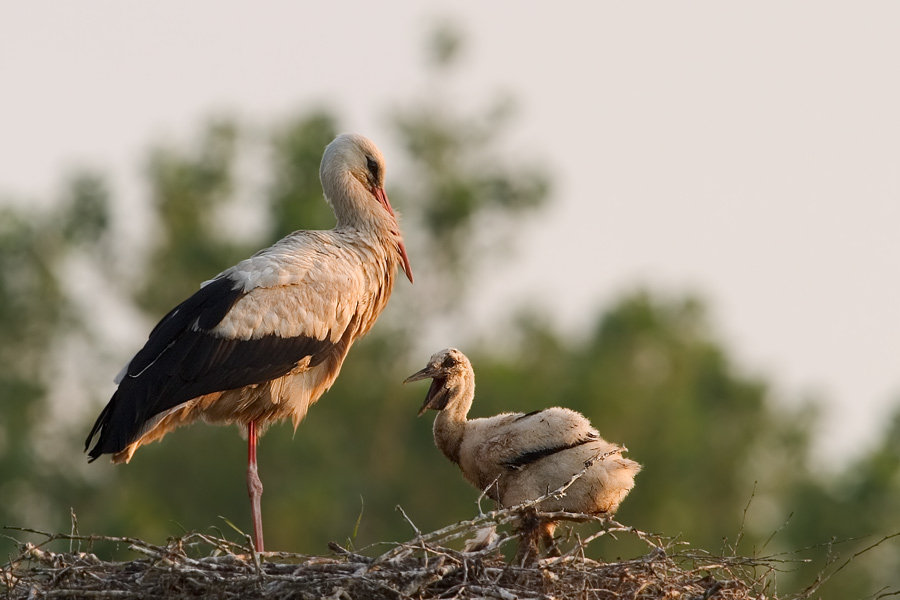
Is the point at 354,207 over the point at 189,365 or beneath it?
over

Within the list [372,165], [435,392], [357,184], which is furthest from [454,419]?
[372,165]

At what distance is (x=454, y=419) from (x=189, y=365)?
1.49 meters

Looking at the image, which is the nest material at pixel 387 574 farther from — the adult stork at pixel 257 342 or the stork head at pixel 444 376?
the adult stork at pixel 257 342

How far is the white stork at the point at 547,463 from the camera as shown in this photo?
8.18 m

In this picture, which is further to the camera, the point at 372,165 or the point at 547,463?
the point at 372,165

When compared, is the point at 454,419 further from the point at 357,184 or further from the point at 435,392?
the point at 357,184

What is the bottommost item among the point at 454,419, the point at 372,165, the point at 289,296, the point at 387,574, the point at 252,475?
the point at 387,574

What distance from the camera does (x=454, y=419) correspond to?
8.90m

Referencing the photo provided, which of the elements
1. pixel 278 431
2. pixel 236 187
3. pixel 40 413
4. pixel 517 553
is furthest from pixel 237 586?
pixel 236 187

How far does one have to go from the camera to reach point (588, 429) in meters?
8.39

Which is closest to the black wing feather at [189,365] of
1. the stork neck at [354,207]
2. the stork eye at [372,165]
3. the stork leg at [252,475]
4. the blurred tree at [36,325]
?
the stork leg at [252,475]

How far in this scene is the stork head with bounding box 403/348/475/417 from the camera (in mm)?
8961

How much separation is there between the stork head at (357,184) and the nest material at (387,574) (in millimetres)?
2819

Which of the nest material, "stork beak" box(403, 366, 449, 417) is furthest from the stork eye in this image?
the nest material
